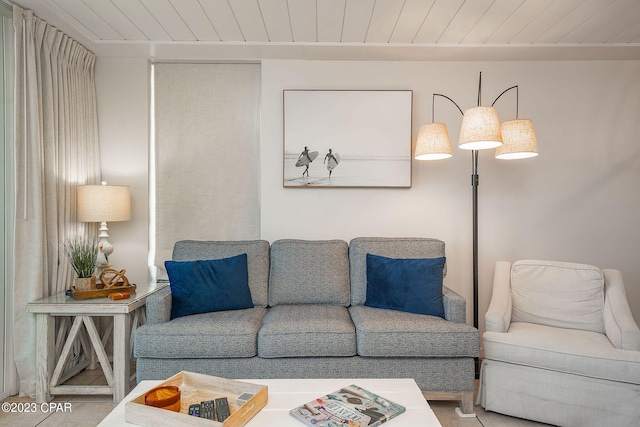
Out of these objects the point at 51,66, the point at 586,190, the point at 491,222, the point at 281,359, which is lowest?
the point at 281,359

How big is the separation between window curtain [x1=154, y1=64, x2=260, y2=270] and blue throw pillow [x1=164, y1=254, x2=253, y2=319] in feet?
2.39

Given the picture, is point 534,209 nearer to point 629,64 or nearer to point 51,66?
point 629,64

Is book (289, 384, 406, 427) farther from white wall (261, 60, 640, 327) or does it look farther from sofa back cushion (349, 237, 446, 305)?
white wall (261, 60, 640, 327)

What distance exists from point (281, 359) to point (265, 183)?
149cm

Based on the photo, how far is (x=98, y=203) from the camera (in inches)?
110

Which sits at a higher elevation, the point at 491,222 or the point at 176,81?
the point at 176,81

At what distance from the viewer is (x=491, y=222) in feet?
10.8

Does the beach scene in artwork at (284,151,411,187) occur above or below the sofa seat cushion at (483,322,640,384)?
above

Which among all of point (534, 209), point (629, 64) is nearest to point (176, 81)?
point (534, 209)

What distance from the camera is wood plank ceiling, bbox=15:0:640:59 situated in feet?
8.04

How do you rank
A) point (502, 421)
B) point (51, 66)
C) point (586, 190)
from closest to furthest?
point (502, 421)
point (51, 66)
point (586, 190)

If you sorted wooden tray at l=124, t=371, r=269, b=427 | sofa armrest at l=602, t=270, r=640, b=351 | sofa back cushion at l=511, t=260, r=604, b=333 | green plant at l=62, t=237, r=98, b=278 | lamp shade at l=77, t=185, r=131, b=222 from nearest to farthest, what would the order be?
wooden tray at l=124, t=371, r=269, b=427 < sofa armrest at l=602, t=270, r=640, b=351 < sofa back cushion at l=511, t=260, r=604, b=333 < green plant at l=62, t=237, r=98, b=278 < lamp shade at l=77, t=185, r=131, b=222

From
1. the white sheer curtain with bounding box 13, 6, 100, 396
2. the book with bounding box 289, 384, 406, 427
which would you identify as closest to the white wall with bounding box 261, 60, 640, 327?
the white sheer curtain with bounding box 13, 6, 100, 396

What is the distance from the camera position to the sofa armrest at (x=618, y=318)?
86.8 inches
